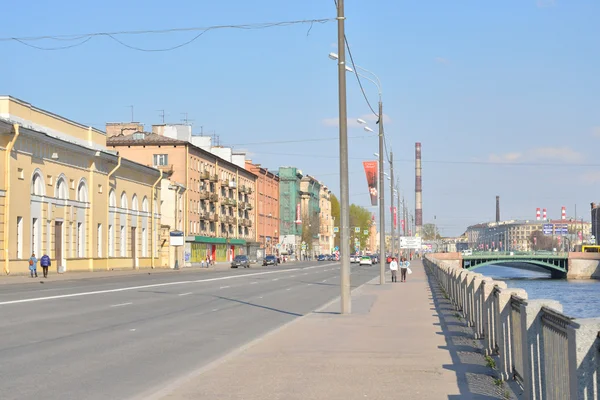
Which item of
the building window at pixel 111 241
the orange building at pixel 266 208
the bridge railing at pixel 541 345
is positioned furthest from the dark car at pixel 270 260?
the bridge railing at pixel 541 345

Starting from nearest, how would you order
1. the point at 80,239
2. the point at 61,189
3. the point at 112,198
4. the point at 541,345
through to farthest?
1. the point at 541,345
2. the point at 61,189
3. the point at 80,239
4. the point at 112,198

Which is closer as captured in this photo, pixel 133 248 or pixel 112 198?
pixel 112 198

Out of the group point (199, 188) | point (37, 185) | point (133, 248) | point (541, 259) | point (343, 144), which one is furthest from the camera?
point (541, 259)

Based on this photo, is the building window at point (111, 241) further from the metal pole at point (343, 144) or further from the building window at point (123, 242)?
the metal pole at point (343, 144)

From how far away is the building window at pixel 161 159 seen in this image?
98.5 metres

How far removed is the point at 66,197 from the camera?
63062mm

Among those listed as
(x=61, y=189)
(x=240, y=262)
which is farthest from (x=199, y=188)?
(x=61, y=189)

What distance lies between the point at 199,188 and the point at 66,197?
41.2 metres

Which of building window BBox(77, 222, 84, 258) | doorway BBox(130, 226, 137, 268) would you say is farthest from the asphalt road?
doorway BBox(130, 226, 137, 268)

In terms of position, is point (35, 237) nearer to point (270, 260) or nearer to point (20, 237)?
point (20, 237)

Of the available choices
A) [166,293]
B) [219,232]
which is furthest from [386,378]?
[219,232]

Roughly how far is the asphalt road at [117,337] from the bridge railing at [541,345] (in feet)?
13.5

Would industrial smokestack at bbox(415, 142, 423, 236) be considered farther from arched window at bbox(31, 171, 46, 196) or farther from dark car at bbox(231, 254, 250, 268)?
arched window at bbox(31, 171, 46, 196)

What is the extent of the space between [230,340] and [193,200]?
278ft
